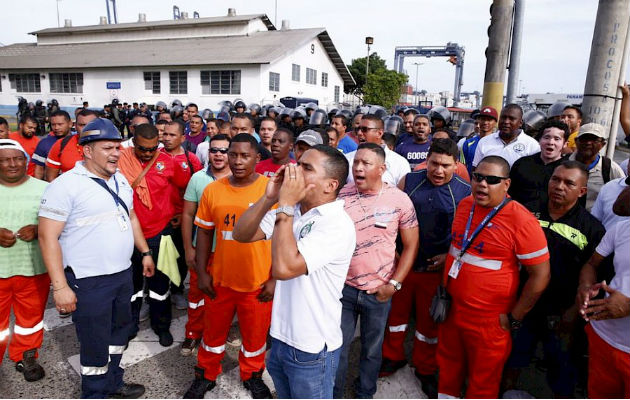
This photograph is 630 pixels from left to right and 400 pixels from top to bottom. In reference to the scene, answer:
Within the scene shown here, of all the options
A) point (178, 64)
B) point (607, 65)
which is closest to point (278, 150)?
point (607, 65)

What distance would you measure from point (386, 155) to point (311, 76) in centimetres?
3386

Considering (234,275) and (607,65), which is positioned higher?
(607,65)

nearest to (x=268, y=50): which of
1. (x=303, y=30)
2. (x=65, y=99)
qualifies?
(x=303, y=30)

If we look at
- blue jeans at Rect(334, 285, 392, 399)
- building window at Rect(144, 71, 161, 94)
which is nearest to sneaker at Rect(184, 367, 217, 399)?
blue jeans at Rect(334, 285, 392, 399)

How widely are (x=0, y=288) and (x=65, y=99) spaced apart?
3911cm

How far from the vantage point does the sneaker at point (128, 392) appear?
346 cm

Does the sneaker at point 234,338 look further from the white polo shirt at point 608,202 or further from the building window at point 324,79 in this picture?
the building window at point 324,79

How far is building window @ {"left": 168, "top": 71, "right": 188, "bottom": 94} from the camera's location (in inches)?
1253

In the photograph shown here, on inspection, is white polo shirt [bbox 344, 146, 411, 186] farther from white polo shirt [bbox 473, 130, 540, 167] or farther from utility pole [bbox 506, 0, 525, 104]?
utility pole [bbox 506, 0, 525, 104]

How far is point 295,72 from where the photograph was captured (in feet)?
111

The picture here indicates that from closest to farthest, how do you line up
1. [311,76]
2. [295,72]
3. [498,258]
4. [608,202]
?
[498,258]
[608,202]
[295,72]
[311,76]

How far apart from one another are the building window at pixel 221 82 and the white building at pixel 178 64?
0.24ft

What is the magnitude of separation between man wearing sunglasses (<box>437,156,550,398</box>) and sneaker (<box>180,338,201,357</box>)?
2621 millimetres

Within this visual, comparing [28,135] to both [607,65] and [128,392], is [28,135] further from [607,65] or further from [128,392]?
[607,65]
